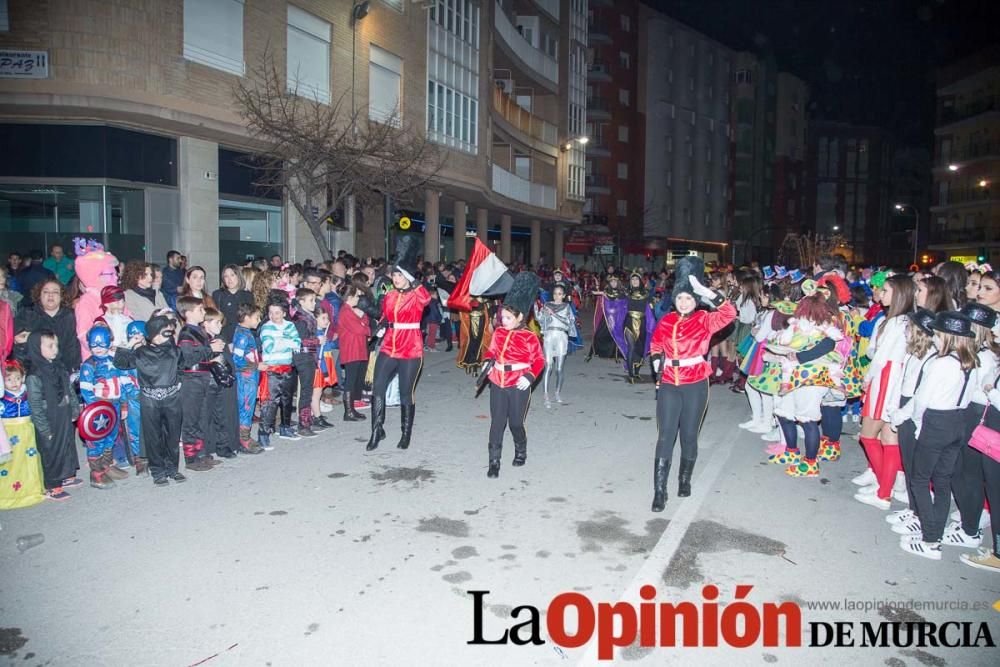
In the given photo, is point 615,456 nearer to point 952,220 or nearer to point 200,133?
point 200,133

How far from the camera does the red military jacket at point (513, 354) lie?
23.3 ft

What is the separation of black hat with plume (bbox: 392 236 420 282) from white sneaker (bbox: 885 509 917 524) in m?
5.21

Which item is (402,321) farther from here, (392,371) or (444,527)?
(444,527)

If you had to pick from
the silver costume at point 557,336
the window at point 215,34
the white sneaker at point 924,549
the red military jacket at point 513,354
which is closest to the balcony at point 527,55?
the window at point 215,34


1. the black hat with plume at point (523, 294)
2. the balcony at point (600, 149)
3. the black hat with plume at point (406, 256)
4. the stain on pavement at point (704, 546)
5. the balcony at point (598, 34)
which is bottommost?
the stain on pavement at point (704, 546)

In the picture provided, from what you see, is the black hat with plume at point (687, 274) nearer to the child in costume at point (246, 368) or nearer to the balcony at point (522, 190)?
the child in costume at point (246, 368)

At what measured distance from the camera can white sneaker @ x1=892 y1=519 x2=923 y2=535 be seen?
218 inches

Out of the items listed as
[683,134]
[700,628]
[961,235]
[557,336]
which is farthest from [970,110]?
[700,628]

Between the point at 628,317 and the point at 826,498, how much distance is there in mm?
7456

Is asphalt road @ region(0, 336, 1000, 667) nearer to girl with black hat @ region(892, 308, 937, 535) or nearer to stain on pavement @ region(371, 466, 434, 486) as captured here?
stain on pavement @ region(371, 466, 434, 486)

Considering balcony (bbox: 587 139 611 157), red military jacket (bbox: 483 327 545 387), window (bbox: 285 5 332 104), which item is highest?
balcony (bbox: 587 139 611 157)

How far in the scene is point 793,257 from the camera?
279 ft

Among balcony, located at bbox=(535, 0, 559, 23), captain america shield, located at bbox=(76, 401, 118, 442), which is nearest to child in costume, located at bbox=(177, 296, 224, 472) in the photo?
captain america shield, located at bbox=(76, 401, 118, 442)

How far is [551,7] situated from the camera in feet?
132
